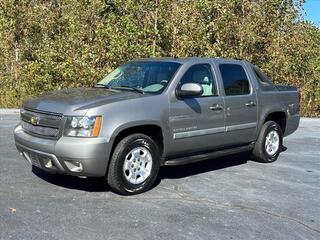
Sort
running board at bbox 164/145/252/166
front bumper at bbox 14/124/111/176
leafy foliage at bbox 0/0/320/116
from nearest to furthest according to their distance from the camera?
front bumper at bbox 14/124/111/176 → running board at bbox 164/145/252/166 → leafy foliage at bbox 0/0/320/116

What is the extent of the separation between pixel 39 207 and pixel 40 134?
39.3 inches

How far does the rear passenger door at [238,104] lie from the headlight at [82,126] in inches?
91.6

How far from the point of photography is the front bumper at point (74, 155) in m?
5.69

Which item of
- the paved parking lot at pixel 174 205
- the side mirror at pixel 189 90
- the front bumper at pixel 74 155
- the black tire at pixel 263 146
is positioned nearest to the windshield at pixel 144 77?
the side mirror at pixel 189 90

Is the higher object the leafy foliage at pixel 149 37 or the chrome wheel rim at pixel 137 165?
the leafy foliage at pixel 149 37

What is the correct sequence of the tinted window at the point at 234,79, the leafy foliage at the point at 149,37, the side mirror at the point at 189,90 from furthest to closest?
1. the leafy foliage at the point at 149,37
2. the tinted window at the point at 234,79
3. the side mirror at the point at 189,90

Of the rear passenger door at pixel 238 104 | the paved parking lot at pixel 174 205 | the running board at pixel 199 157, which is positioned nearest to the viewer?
the paved parking lot at pixel 174 205

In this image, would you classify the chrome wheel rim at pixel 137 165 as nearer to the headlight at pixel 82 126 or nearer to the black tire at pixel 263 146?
the headlight at pixel 82 126

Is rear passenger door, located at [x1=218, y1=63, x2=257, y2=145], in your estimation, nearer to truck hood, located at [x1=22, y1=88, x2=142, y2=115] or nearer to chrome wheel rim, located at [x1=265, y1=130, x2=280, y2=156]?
chrome wheel rim, located at [x1=265, y1=130, x2=280, y2=156]

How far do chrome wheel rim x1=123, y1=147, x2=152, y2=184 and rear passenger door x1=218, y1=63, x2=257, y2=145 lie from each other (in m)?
1.58

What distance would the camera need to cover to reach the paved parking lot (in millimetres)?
4887

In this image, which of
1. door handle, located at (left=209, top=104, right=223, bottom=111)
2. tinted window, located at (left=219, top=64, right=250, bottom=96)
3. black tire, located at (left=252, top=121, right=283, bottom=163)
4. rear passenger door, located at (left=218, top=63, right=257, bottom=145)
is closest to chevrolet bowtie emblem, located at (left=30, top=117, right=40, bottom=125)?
door handle, located at (left=209, top=104, right=223, bottom=111)

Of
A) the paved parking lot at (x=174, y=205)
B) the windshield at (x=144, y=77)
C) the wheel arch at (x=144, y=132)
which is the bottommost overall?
the paved parking lot at (x=174, y=205)

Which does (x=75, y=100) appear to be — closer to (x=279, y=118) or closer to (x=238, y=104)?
(x=238, y=104)
